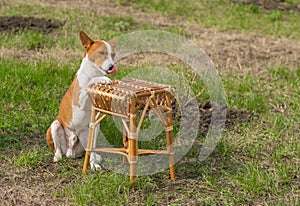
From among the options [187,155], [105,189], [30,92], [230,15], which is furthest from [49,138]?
[230,15]

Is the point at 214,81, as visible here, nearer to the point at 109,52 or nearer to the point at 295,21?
the point at 109,52

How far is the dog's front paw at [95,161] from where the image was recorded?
5.22 m


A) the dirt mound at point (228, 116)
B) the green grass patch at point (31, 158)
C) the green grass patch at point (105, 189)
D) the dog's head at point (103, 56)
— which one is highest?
the dog's head at point (103, 56)

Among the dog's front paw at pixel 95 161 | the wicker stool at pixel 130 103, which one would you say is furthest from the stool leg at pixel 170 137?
the dog's front paw at pixel 95 161

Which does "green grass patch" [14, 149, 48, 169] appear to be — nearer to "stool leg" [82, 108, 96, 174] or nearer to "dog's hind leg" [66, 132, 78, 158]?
"dog's hind leg" [66, 132, 78, 158]

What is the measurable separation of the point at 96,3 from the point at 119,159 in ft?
21.8

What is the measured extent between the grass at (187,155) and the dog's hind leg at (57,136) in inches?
3.3

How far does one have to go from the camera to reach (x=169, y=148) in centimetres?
501

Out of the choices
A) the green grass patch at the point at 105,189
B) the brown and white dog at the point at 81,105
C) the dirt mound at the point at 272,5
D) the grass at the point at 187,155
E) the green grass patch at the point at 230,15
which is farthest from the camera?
the dirt mound at the point at 272,5

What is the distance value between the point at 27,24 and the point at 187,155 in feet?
15.7

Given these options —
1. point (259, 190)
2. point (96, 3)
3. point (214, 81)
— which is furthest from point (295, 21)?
point (259, 190)

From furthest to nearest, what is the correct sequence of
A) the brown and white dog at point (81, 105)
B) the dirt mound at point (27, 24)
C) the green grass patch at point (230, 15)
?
the green grass patch at point (230, 15) < the dirt mound at point (27, 24) < the brown and white dog at point (81, 105)

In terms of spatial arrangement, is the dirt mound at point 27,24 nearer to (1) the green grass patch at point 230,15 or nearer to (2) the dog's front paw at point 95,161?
(1) the green grass patch at point 230,15

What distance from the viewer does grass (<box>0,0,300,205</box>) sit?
4801 millimetres
